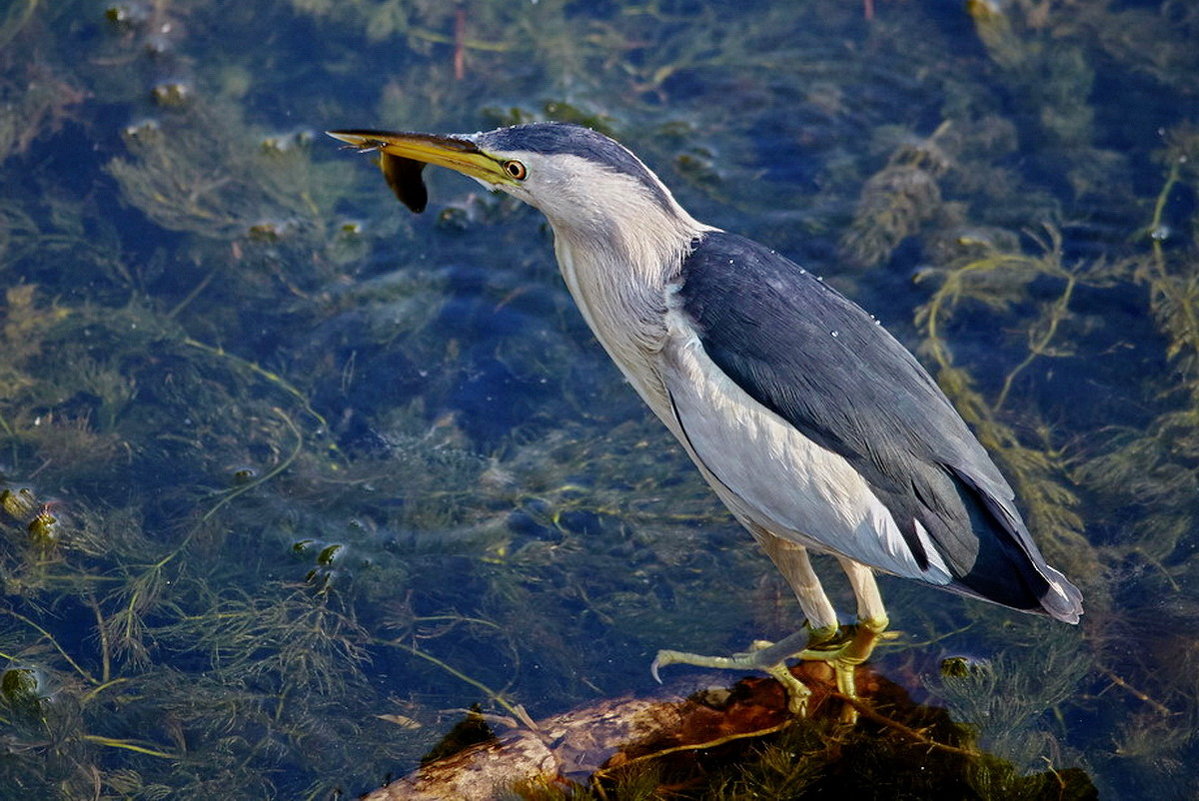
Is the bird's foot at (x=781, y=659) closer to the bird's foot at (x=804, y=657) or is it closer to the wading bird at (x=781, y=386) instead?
the bird's foot at (x=804, y=657)

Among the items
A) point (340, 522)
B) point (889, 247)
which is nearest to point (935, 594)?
point (889, 247)

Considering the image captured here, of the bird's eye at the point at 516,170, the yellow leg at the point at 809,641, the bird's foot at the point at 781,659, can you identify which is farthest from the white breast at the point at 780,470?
the bird's eye at the point at 516,170

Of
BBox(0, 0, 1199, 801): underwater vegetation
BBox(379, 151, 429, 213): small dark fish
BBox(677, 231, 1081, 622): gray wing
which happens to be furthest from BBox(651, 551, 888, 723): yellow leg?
BBox(379, 151, 429, 213): small dark fish

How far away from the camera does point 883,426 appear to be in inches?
116

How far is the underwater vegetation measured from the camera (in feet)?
11.0

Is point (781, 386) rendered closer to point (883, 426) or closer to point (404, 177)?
point (883, 426)

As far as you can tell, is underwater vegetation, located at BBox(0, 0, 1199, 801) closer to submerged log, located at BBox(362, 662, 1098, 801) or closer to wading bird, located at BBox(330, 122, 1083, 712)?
submerged log, located at BBox(362, 662, 1098, 801)

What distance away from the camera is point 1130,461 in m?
3.82

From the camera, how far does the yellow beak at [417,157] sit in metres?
3.08

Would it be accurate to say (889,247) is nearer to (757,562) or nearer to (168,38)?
(757,562)

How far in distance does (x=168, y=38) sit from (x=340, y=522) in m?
2.51

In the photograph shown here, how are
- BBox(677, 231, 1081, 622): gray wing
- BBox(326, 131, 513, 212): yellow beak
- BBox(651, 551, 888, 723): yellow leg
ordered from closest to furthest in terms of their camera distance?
BBox(677, 231, 1081, 622): gray wing → BBox(326, 131, 513, 212): yellow beak → BBox(651, 551, 888, 723): yellow leg

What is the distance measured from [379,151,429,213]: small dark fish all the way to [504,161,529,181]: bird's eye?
393mm

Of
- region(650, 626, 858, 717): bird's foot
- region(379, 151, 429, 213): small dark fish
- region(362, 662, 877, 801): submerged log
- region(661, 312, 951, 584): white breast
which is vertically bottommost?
region(362, 662, 877, 801): submerged log
